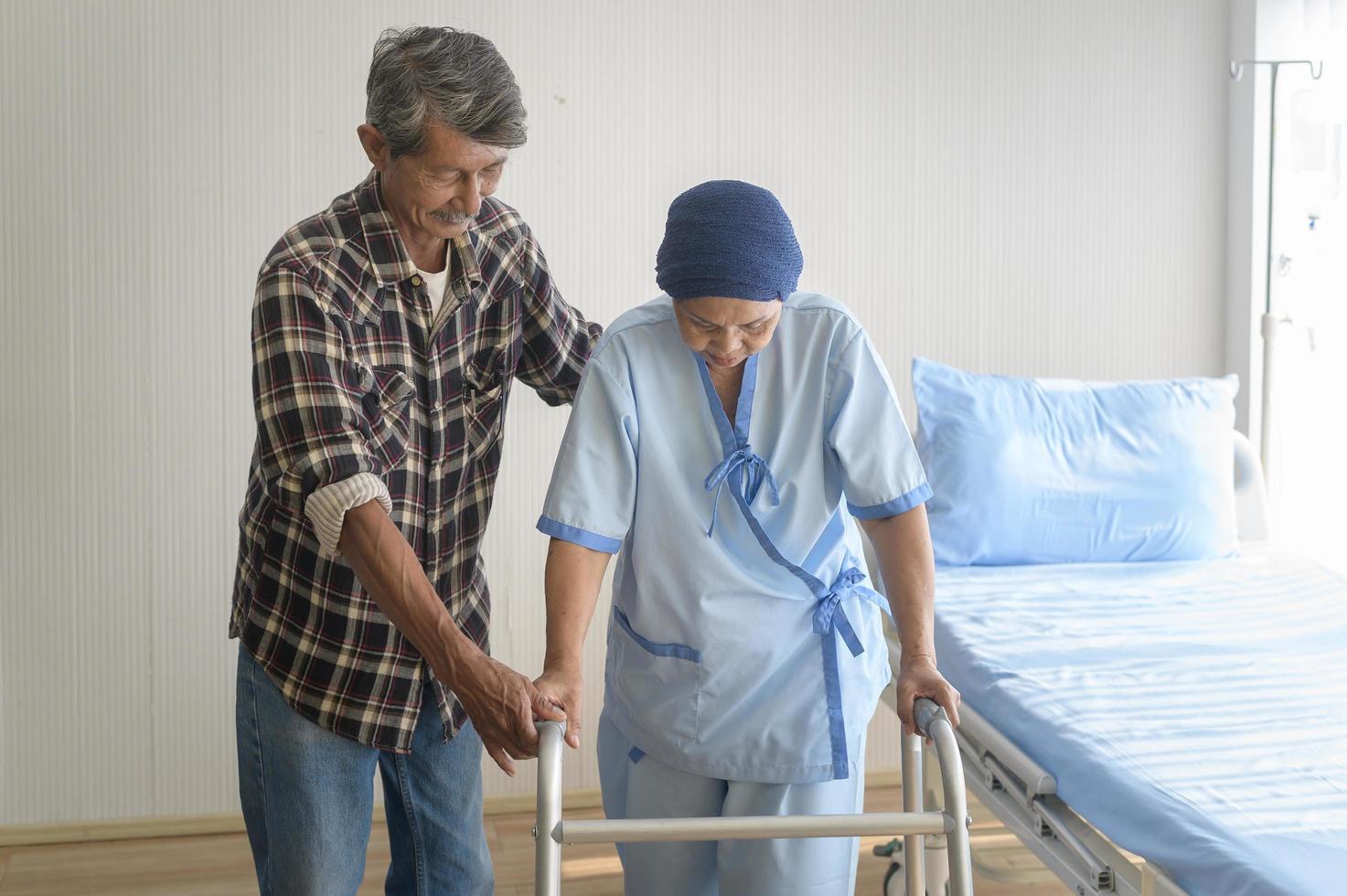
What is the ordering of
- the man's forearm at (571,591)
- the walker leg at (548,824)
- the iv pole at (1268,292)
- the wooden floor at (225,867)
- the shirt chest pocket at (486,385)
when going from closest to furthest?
1. the walker leg at (548,824)
2. the man's forearm at (571,591)
3. the shirt chest pocket at (486,385)
4. the wooden floor at (225,867)
5. the iv pole at (1268,292)

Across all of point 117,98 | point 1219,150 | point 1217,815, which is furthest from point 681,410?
point 1219,150

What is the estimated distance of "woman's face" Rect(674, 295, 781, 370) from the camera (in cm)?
143

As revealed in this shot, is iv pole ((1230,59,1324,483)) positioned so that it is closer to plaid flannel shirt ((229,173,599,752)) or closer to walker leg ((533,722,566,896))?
plaid flannel shirt ((229,173,599,752))

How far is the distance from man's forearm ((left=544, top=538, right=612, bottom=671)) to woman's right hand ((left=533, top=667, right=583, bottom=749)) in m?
0.02

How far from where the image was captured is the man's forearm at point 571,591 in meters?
1.49

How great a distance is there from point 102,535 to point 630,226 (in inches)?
53.1

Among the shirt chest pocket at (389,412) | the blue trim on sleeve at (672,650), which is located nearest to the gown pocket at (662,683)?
the blue trim on sleeve at (672,650)

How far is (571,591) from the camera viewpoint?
5.02 ft

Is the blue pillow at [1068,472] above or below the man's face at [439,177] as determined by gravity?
below

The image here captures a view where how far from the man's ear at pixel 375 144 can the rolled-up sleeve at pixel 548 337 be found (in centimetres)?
28

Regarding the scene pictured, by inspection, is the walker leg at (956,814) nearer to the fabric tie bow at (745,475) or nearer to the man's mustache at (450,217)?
the fabric tie bow at (745,475)

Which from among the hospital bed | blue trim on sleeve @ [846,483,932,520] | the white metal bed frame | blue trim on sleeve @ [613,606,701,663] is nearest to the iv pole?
the hospital bed

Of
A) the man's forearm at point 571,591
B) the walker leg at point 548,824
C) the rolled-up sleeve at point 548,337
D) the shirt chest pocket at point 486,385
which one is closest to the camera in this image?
the walker leg at point 548,824

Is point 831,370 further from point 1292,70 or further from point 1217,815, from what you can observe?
point 1292,70
